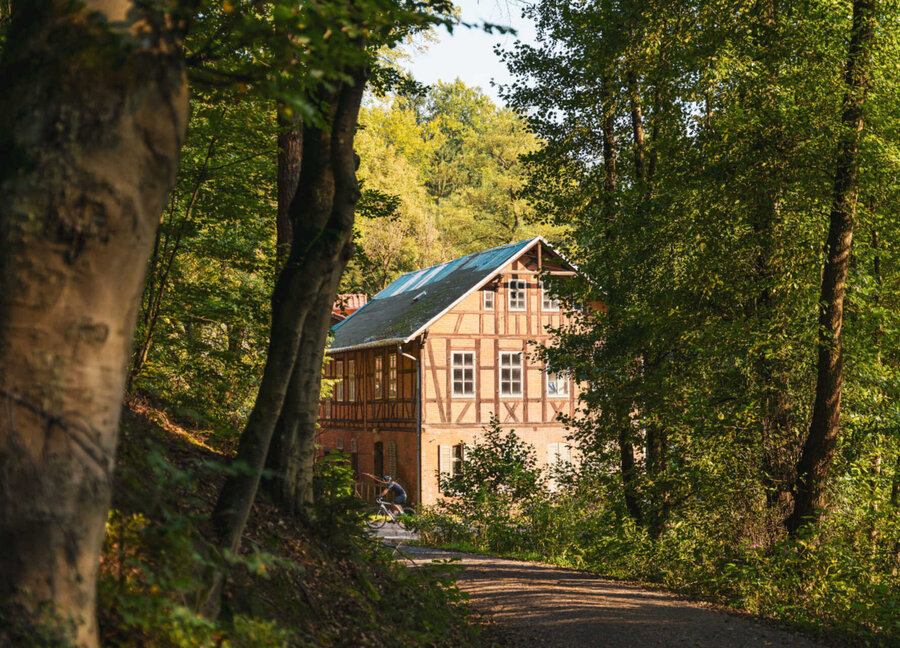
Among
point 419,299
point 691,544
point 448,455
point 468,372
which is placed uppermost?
point 419,299

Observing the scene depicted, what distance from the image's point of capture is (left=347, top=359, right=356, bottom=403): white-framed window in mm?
37438

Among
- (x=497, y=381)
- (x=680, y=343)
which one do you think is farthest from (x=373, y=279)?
(x=680, y=343)

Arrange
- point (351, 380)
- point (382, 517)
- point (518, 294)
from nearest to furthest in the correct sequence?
point (382, 517)
point (518, 294)
point (351, 380)

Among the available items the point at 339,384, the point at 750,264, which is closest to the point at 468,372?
the point at 339,384

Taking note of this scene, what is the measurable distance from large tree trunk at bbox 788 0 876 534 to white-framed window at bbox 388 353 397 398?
74.7 ft

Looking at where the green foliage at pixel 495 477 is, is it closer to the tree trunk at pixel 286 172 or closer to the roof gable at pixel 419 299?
the tree trunk at pixel 286 172

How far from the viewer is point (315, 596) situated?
19.6ft

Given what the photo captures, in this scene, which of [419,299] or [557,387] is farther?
[419,299]

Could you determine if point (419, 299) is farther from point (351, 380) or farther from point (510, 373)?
point (510, 373)

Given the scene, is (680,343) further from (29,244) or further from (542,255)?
(542,255)

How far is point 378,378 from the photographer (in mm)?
35156

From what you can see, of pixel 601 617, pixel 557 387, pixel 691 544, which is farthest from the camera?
pixel 557 387

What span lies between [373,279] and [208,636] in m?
49.4

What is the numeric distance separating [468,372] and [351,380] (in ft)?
24.5
